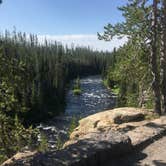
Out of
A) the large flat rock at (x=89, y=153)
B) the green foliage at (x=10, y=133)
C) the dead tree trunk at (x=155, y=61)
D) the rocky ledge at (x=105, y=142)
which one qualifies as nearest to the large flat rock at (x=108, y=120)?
the rocky ledge at (x=105, y=142)

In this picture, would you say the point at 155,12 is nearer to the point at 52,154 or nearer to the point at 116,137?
the point at 116,137

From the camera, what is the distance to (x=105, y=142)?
10484 millimetres

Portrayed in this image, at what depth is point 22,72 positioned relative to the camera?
1281 cm

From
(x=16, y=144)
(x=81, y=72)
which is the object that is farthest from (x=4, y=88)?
(x=81, y=72)

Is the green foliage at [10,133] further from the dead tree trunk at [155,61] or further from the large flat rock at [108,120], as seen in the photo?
the dead tree trunk at [155,61]

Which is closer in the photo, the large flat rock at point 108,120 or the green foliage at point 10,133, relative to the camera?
the green foliage at point 10,133

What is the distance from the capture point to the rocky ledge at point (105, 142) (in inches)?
365

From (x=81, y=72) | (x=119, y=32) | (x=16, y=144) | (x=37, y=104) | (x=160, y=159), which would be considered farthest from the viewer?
(x=81, y=72)

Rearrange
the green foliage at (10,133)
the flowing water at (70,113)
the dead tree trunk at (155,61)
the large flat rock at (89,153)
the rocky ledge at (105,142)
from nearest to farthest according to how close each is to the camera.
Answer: the large flat rock at (89,153) < the rocky ledge at (105,142) < the green foliage at (10,133) < the dead tree trunk at (155,61) < the flowing water at (70,113)

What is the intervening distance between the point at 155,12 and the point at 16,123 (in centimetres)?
838

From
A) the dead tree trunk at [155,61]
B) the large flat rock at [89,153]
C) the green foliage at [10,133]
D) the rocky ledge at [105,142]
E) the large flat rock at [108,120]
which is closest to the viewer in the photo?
the large flat rock at [89,153]

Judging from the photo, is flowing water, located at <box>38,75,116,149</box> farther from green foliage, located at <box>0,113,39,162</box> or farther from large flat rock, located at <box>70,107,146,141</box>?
green foliage, located at <box>0,113,39,162</box>

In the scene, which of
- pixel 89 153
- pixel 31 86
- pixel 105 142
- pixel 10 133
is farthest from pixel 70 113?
pixel 89 153

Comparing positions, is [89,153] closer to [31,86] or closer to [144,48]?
[144,48]
